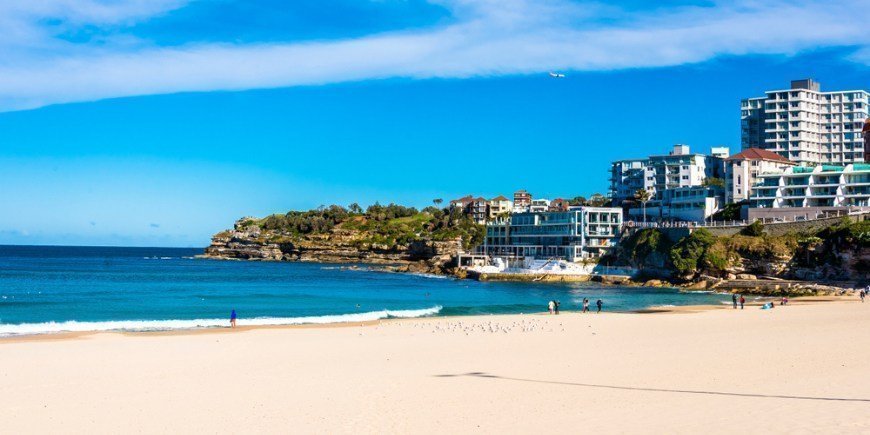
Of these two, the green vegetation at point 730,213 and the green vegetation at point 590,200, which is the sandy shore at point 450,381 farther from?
the green vegetation at point 590,200

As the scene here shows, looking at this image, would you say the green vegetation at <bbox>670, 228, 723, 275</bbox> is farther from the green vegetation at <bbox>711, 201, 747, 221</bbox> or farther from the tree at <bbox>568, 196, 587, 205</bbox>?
the tree at <bbox>568, 196, 587, 205</bbox>

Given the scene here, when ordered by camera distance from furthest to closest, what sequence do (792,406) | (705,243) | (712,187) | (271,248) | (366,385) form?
(271,248) → (712,187) → (705,243) → (366,385) → (792,406)

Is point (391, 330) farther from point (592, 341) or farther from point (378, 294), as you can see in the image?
point (378, 294)

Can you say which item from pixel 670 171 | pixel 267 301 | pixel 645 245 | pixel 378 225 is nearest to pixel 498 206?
pixel 378 225

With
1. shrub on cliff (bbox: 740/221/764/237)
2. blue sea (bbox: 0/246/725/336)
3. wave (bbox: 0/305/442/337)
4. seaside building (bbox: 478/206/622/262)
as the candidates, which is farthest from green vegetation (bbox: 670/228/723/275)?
wave (bbox: 0/305/442/337)

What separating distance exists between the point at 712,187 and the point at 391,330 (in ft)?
246

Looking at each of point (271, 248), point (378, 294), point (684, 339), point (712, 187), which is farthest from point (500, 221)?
point (684, 339)

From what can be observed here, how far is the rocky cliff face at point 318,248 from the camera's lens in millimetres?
138125

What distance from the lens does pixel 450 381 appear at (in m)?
18.4

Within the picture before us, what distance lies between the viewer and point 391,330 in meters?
34.2

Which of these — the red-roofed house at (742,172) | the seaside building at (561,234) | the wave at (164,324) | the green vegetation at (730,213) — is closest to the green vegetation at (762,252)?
the green vegetation at (730,213)

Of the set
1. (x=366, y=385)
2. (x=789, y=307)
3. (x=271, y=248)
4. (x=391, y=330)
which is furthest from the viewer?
(x=271, y=248)

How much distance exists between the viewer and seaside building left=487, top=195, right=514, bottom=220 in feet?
502

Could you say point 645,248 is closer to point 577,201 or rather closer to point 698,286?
point 698,286
